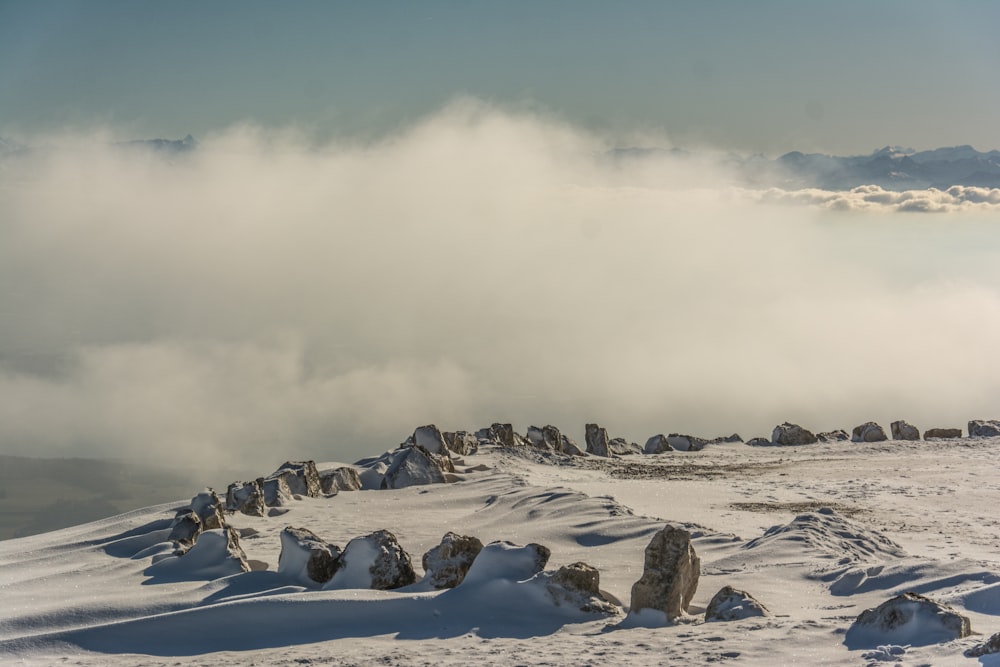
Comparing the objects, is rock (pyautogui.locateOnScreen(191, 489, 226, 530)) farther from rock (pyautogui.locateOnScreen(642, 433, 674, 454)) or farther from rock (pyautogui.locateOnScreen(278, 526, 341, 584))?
rock (pyautogui.locateOnScreen(642, 433, 674, 454))

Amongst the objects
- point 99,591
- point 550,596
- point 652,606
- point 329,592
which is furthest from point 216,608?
point 652,606

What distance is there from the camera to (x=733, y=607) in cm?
678

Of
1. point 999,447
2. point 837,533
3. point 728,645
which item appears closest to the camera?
point 728,645

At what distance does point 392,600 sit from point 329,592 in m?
0.54

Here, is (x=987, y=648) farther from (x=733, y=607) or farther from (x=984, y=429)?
(x=984, y=429)

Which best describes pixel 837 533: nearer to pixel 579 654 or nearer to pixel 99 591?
pixel 579 654

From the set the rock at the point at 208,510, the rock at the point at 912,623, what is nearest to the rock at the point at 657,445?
the rock at the point at 208,510

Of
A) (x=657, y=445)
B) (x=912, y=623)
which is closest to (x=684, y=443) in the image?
(x=657, y=445)

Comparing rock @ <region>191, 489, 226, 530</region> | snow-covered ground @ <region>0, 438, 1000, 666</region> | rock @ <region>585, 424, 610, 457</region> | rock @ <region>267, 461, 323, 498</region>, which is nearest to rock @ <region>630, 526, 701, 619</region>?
snow-covered ground @ <region>0, 438, 1000, 666</region>

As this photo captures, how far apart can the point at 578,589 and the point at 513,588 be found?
48 centimetres

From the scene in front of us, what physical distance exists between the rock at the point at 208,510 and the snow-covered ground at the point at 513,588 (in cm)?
32

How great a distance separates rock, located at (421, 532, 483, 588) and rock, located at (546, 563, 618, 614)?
96 cm

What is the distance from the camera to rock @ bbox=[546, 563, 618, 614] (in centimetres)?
701

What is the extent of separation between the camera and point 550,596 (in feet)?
23.1
